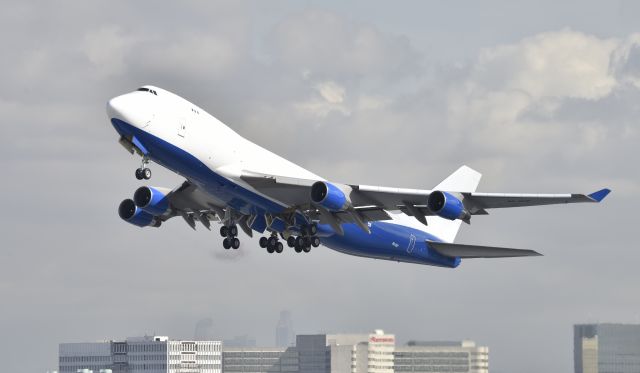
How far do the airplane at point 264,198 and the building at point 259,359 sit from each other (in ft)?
232

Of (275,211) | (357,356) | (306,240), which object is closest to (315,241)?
(306,240)

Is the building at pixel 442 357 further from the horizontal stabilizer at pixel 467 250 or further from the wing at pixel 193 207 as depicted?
the wing at pixel 193 207

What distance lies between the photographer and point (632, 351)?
357 ft

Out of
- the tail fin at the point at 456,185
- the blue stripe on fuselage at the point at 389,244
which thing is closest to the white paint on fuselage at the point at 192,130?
the blue stripe on fuselage at the point at 389,244

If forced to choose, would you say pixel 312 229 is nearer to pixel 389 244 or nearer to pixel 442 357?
pixel 389 244

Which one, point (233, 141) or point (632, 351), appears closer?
point (233, 141)

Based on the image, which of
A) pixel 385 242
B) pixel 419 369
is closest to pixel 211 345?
pixel 419 369

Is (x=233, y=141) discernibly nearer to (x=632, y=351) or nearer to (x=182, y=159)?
(x=182, y=159)

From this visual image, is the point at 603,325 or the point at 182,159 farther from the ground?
the point at 182,159

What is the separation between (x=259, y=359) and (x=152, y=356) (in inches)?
750

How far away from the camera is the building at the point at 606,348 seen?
109m

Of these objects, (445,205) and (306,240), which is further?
(306,240)

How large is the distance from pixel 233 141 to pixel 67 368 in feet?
370

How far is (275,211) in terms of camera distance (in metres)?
75.2
